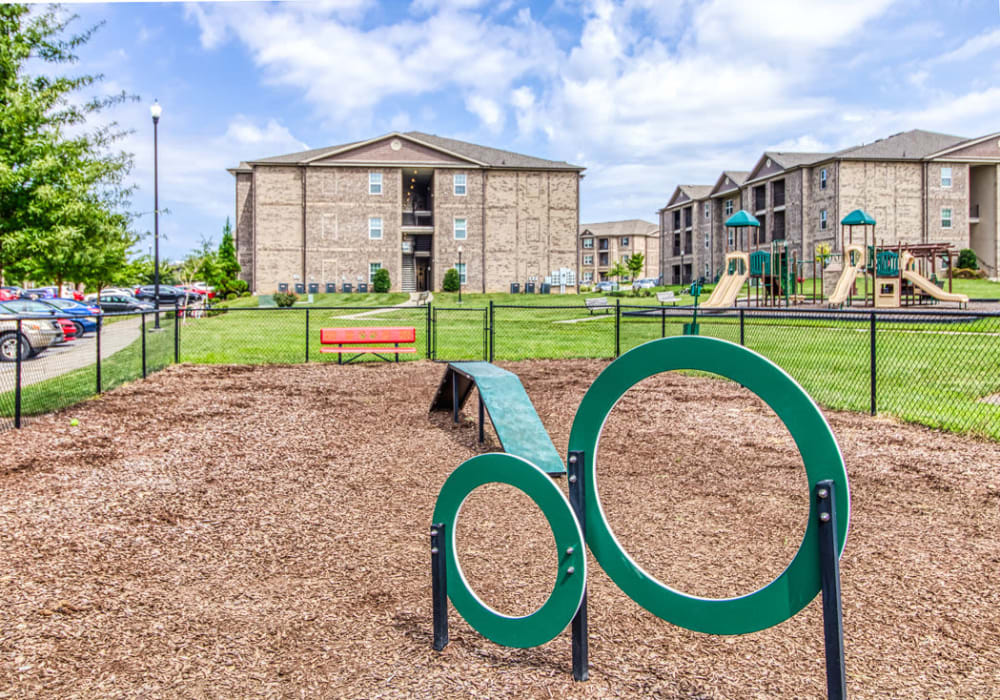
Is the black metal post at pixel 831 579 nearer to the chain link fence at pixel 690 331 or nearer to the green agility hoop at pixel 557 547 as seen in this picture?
the green agility hoop at pixel 557 547

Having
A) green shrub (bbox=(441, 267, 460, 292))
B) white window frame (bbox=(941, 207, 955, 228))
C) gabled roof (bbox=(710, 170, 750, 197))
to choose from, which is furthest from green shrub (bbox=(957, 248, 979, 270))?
green shrub (bbox=(441, 267, 460, 292))

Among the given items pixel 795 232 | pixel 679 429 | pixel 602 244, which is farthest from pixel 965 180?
pixel 602 244

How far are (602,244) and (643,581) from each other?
13413cm

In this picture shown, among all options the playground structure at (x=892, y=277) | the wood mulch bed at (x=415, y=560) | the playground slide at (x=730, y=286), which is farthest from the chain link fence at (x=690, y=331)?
the playground slide at (x=730, y=286)

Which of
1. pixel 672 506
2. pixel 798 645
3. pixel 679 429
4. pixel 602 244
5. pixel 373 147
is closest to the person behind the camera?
pixel 798 645

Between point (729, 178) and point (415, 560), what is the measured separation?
74004 millimetres

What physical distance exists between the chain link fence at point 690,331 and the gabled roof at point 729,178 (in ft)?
165

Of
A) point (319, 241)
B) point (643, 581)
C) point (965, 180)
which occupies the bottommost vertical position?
point (643, 581)

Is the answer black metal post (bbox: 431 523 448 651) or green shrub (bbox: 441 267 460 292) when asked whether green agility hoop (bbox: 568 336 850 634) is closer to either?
black metal post (bbox: 431 523 448 651)

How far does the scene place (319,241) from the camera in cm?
5656

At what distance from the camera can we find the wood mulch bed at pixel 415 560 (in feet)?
12.0

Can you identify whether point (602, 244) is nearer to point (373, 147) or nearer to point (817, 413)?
point (373, 147)

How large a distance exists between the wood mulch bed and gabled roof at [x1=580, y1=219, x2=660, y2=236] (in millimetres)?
126107

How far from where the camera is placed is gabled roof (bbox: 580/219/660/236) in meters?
133
